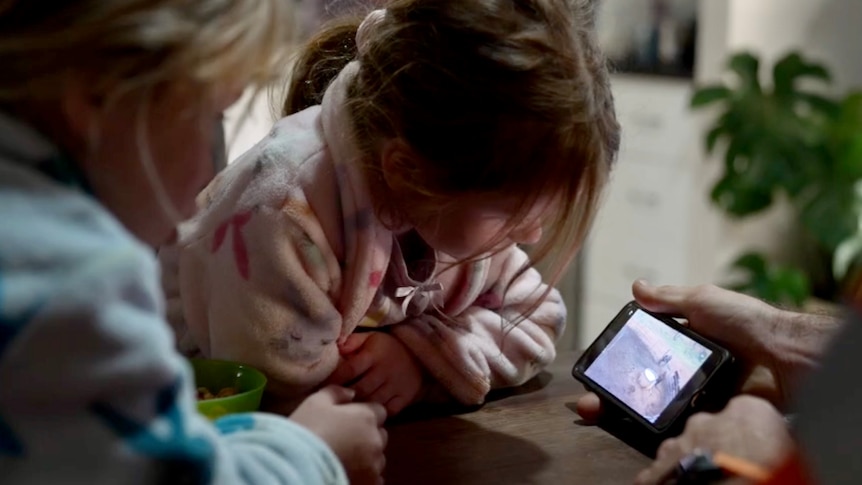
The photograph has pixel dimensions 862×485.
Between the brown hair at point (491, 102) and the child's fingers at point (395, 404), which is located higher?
the brown hair at point (491, 102)

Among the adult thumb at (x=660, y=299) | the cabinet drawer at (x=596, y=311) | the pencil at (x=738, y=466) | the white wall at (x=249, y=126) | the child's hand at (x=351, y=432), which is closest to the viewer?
the pencil at (x=738, y=466)

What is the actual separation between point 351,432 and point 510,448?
172 mm

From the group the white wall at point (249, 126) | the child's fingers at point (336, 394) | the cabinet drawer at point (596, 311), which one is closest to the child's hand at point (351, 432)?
the child's fingers at point (336, 394)

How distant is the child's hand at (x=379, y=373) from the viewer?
1.00m

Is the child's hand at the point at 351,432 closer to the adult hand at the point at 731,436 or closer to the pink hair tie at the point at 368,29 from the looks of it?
the adult hand at the point at 731,436

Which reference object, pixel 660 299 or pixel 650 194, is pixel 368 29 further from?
pixel 650 194

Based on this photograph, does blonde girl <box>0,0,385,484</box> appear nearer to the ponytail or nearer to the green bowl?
the green bowl

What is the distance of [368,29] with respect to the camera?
3.22ft

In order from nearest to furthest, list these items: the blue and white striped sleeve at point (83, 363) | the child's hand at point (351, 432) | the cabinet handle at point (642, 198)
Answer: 1. the blue and white striped sleeve at point (83, 363)
2. the child's hand at point (351, 432)
3. the cabinet handle at point (642, 198)

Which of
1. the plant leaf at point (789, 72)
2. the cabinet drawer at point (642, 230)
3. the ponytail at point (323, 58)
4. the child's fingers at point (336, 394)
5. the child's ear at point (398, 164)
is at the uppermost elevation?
the ponytail at point (323, 58)

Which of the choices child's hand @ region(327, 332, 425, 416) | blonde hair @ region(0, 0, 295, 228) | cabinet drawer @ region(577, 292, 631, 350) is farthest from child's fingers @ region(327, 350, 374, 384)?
cabinet drawer @ region(577, 292, 631, 350)

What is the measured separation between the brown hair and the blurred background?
118 cm

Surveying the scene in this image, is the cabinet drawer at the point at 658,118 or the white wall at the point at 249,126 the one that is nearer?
the white wall at the point at 249,126

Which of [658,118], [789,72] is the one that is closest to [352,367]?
[789,72]
